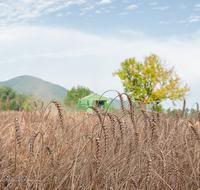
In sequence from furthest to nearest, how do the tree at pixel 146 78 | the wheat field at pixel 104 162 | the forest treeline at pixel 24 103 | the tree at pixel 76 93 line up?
the tree at pixel 76 93 → the tree at pixel 146 78 → the forest treeline at pixel 24 103 → the wheat field at pixel 104 162

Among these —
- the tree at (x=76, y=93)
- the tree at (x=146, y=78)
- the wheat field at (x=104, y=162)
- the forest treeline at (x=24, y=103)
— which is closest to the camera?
the wheat field at (x=104, y=162)

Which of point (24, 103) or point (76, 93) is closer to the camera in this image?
point (24, 103)

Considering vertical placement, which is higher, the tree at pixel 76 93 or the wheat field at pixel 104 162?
the tree at pixel 76 93

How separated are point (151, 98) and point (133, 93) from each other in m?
3.11

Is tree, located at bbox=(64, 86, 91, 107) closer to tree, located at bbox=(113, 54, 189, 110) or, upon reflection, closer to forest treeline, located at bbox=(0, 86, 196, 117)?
forest treeline, located at bbox=(0, 86, 196, 117)

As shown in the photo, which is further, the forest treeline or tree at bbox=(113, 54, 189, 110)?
tree at bbox=(113, 54, 189, 110)

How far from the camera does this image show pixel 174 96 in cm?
3234

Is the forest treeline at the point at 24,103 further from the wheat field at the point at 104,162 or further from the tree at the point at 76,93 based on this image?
the tree at the point at 76,93

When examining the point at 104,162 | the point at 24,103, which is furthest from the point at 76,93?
the point at 104,162

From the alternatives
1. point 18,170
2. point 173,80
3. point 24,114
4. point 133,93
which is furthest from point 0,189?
point 173,80

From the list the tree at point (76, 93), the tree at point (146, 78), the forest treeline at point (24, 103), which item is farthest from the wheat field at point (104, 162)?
the tree at point (76, 93)

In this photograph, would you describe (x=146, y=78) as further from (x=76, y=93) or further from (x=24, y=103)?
(x=76, y=93)

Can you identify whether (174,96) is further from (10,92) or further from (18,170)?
(10,92)

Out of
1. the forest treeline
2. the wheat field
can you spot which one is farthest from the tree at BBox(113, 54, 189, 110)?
the wheat field
